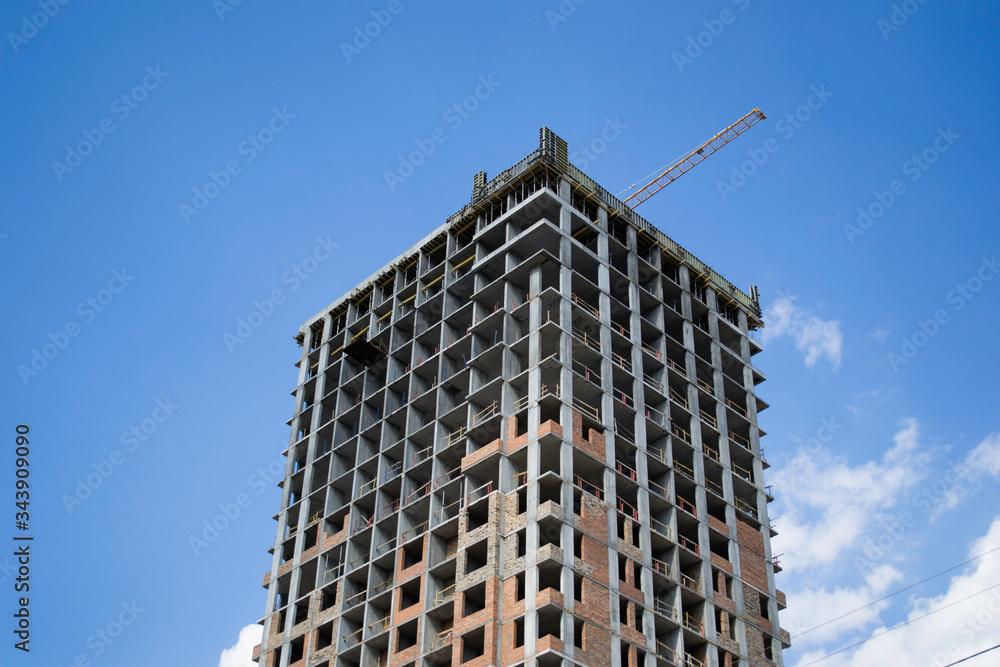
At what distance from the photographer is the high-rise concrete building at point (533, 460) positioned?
227ft

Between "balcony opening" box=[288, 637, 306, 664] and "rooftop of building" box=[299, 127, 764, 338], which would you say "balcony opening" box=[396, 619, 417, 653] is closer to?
"balcony opening" box=[288, 637, 306, 664]

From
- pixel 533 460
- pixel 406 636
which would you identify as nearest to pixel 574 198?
pixel 533 460

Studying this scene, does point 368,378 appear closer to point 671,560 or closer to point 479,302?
point 479,302

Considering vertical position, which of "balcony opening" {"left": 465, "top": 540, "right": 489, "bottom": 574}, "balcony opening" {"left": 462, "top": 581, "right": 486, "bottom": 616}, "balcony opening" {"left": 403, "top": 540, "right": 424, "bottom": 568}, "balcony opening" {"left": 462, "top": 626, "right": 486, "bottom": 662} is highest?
"balcony opening" {"left": 403, "top": 540, "right": 424, "bottom": 568}

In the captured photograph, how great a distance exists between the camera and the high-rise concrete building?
69.1 metres

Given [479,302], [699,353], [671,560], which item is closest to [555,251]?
[479,302]

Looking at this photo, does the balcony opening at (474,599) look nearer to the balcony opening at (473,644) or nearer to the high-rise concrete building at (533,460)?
the high-rise concrete building at (533,460)

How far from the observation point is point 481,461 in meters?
73.6

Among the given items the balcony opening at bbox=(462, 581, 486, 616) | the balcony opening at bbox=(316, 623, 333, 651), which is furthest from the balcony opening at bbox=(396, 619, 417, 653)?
the balcony opening at bbox=(316, 623, 333, 651)

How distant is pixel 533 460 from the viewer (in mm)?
71000

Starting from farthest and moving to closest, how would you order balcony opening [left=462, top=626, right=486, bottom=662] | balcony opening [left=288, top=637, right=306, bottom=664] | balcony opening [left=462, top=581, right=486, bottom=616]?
balcony opening [left=288, top=637, right=306, bottom=664], balcony opening [left=462, top=581, right=486, bottom=616], balcony opening [left=462, top=626, right=486, bottom=662]

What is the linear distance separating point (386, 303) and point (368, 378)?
22.2ft

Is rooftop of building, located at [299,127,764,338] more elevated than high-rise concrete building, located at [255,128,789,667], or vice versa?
rooftop of building, located at [299,127,764,338]

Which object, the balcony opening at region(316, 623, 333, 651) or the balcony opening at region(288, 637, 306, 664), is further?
the balcony opening at region(288, 637, 306, 664)
